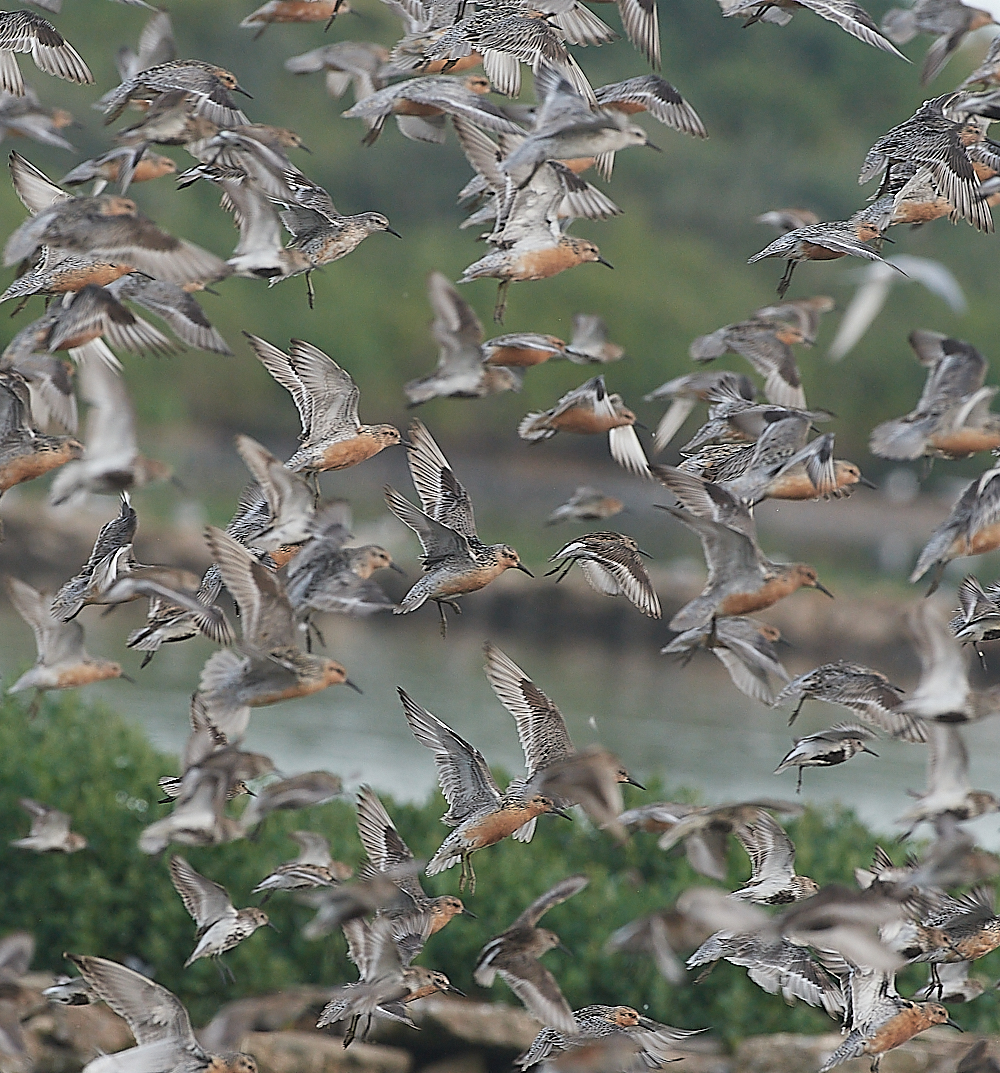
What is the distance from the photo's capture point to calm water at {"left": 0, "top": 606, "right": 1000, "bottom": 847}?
15.5 m

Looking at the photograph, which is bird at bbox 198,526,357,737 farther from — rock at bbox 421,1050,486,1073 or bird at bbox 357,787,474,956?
rock at bbox 421,1050,486,1073

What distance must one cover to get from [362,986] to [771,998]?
292cm

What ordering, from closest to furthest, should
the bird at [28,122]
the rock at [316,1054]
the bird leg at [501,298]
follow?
the bird at [28,122], the bird leg at [501,298], the rock at [316,1054]

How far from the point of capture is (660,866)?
852 centimetres

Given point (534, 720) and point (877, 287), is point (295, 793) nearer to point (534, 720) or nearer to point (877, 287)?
point (534, 720)

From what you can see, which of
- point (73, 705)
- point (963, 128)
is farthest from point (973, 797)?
point (73, 705)

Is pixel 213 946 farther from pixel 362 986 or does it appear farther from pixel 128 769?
pixel 128 769

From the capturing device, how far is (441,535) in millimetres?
5613

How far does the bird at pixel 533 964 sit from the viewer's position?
196 inches

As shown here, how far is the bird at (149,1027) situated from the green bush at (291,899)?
223 centimetres

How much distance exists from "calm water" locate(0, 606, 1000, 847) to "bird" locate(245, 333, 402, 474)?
305 inches

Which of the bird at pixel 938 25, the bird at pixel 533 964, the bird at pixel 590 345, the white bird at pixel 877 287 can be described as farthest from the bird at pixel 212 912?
the bird at pixel 938 25

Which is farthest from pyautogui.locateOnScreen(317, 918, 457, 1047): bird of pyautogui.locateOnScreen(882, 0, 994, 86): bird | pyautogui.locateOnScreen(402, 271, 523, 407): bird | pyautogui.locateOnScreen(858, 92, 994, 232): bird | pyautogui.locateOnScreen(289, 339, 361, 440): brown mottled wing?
pyautogui.locateOnScreen(882, 0, 994, 86): bird

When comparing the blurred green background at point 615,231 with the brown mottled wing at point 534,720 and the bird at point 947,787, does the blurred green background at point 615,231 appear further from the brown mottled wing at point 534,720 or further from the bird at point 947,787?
the bird at point 947,787
